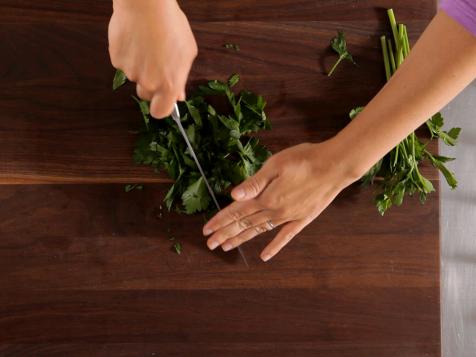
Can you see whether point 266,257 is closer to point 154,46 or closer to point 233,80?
point 233,80

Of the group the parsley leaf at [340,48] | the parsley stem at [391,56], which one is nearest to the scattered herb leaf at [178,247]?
the parsley leaf at [340,48]

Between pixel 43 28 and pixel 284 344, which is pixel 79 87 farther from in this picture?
pixel 284 344

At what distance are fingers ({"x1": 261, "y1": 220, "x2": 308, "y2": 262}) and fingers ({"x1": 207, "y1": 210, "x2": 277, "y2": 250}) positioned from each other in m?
0.03

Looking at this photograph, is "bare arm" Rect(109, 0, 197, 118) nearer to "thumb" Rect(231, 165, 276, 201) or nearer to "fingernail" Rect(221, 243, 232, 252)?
"thumb" Rect(231, 165, 276, 201)

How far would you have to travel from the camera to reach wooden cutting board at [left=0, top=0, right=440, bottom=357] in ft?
3.73

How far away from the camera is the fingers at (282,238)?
1.09 meters

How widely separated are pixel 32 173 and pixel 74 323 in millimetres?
352

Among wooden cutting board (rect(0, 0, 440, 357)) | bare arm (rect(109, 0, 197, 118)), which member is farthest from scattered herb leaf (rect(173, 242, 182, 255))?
bare arm (rect(109, 0, 197, 118))

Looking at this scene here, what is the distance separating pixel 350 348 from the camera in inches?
45.6

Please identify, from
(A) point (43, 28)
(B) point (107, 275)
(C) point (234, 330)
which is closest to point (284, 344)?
(C) point (234, 330)

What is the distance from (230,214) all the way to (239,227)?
4 centimetres

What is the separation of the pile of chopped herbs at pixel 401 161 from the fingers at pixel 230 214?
0.87ft

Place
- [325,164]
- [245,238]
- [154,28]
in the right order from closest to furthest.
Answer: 1. [154,28]
2. [325,164]
3. [245,238]

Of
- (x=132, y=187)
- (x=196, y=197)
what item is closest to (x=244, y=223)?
(x=196, y=197)
